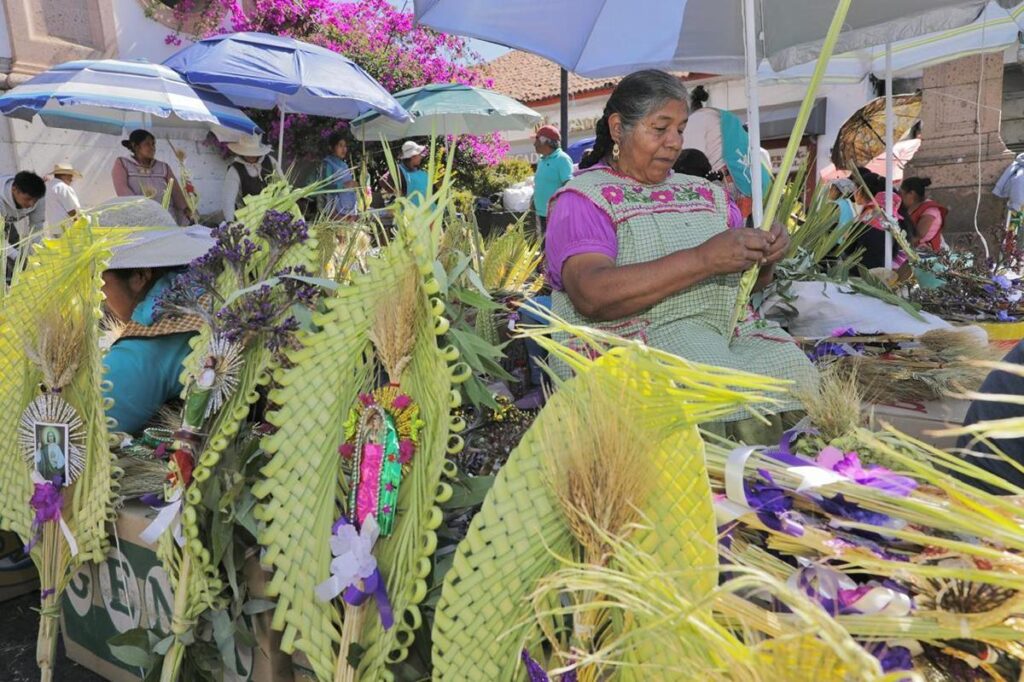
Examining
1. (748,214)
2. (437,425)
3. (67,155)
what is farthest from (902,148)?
(67,155)

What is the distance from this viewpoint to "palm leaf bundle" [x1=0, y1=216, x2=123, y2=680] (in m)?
1.64

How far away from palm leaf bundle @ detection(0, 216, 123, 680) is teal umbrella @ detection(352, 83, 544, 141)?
500 centimetres

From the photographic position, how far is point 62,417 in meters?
1.65

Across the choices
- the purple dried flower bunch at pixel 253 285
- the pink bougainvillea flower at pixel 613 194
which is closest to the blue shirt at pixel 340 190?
the purple dried flower bunch at pixel 253 285

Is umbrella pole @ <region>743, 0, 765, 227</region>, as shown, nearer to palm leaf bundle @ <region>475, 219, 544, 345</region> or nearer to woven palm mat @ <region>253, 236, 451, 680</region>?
palm leaf bundle @ <region>475, 219, 544, 345</region>

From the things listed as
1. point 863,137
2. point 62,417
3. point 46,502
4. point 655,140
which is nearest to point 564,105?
point 863,137

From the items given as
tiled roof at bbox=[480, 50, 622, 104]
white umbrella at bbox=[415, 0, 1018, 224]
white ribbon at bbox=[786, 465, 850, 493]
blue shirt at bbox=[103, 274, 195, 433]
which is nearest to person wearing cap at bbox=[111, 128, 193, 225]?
white umbrella at bbox=[415, 0, 1018, 224]

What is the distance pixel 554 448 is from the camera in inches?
37.4

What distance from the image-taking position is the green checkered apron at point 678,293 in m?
1.82

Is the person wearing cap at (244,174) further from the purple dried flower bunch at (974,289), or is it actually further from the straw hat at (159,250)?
the purple dried flower bunch at (974,289)

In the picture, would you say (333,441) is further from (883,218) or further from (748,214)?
(883,218)

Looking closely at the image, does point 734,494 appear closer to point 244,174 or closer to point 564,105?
point 564,105

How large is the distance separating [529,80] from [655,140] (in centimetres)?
1905

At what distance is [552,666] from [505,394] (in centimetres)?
102
